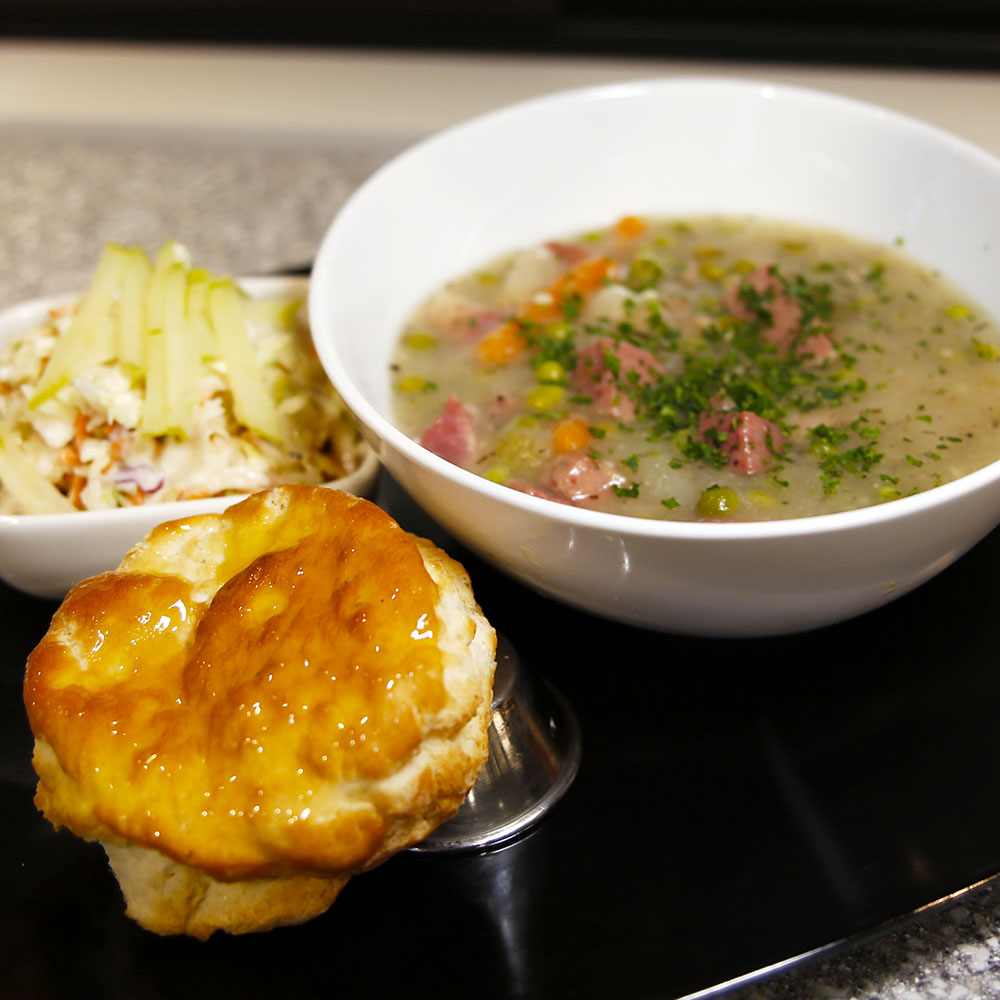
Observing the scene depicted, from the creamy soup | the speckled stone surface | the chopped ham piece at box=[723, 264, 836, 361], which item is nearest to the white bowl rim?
the creamy soup

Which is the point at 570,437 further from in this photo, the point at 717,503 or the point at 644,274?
the point at 644,274

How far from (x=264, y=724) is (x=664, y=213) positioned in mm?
2199

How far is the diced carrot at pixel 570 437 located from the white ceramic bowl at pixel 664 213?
1.11 ft

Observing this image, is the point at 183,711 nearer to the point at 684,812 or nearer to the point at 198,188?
the point at 684,812

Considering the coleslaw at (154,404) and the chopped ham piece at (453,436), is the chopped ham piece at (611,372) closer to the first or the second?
the chopped ham piece at (453,436)

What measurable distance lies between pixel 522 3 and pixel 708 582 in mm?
3745

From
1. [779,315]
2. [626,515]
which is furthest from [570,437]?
[779,315]

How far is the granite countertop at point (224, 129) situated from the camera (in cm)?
407

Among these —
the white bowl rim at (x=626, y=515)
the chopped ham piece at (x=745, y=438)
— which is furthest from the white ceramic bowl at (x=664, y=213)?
the chopped ham piece at (x=745, y=438)

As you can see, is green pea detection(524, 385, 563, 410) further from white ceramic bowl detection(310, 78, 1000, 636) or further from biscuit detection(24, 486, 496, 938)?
biscuit detection(24, 486, 496, 938)

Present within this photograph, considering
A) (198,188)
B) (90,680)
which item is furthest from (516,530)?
(198,188)

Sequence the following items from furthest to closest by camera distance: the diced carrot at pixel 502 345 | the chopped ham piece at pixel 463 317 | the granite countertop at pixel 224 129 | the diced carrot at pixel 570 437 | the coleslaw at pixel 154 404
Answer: the granite countertop at pixel 224 129 < the chopped ham piece at pixel 463 317 < the diced carrot at pixel 502 345 < the coleslaw at pixel 154 404 < the diced carrot at pixel 570 437

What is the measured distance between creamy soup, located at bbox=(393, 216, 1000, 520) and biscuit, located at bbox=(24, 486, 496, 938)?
534 mm

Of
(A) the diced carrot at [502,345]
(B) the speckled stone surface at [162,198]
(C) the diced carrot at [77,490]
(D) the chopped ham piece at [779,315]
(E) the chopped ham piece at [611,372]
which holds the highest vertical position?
(D) the chopped ham piece at [779,315]
